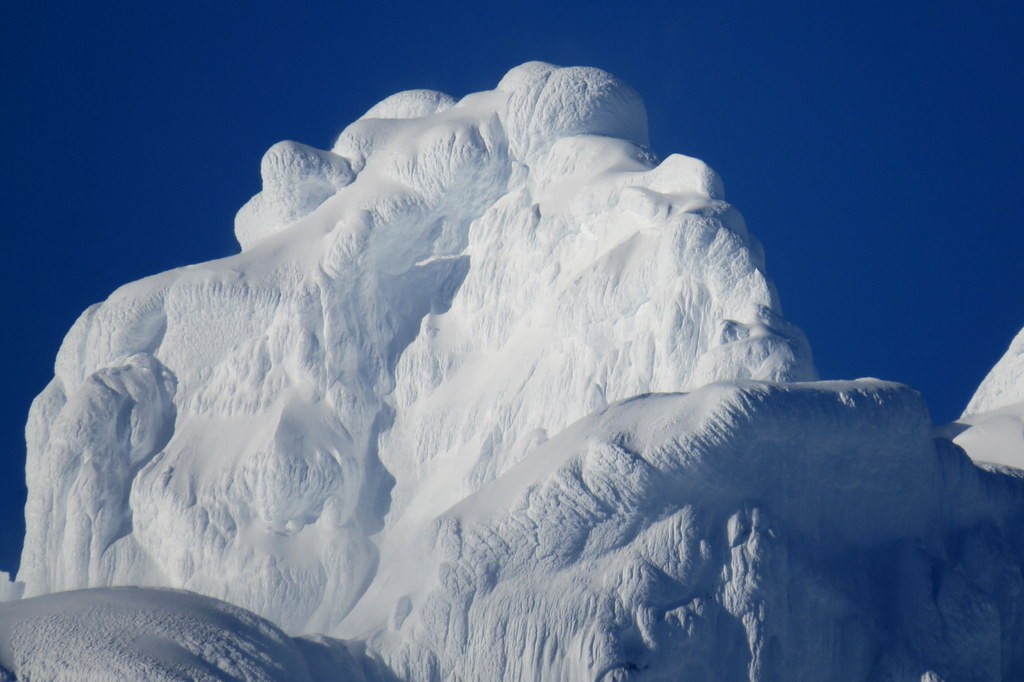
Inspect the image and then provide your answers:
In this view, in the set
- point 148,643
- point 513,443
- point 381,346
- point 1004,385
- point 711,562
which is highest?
point 381,346

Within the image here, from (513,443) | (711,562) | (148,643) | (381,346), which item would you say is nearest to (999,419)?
(513,443)

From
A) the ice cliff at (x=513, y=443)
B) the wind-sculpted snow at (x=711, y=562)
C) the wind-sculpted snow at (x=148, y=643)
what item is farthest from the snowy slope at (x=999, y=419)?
the wind-sculpted snow at (x=148, y=643)

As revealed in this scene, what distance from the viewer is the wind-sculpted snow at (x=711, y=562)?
10.6 meters

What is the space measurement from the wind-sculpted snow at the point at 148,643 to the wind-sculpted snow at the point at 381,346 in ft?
10.5

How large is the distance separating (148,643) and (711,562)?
3940mm

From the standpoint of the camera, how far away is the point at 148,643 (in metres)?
9.84

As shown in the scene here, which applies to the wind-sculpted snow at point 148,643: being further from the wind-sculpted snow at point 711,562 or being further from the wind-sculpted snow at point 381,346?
the wind-sculpted snow at point 381,346

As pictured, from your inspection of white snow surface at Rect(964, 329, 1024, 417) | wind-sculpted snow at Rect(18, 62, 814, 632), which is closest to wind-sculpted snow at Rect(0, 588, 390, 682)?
wind-sculpted snow at Rect(18, 62, 814, 632)

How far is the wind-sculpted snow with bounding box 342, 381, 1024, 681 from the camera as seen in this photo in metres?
10.6

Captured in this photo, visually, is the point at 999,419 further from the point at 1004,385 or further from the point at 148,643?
the point at 148,643

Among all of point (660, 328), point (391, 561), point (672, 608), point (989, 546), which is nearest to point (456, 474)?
point (391, 561)

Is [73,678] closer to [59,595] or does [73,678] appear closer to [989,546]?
[59,595]

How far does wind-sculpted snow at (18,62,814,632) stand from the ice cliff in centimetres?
3

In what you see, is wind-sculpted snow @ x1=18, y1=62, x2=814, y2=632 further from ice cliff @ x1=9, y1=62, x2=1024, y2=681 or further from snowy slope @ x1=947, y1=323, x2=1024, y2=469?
snowy slope @ x1=947, y1=323, x2=1024, y2=469
